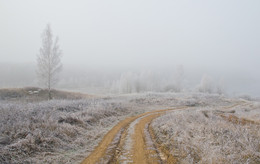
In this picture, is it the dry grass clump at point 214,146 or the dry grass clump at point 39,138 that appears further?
the dry grass clump at point 39,138

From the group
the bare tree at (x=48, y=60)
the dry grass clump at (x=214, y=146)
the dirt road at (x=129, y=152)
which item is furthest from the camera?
the bare tree at (x=48, y=60)

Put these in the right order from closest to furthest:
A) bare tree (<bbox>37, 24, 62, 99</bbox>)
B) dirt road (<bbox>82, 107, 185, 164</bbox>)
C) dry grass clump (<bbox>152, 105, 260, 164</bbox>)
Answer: dry grass clump (<bbox>152, 105, 260, 164</bbox>)
dirt road (<bbox>82, 107, 185, 164</bbox>)
bare tree (<bbox>37, 24, 62, 99</bbox>)

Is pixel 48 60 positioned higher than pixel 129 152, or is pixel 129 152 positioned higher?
pixel 48 60

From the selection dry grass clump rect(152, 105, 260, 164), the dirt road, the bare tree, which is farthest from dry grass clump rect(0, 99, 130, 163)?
the bare tree

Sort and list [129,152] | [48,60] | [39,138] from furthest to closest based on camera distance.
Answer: [48,60] → [39,138] → [129,152]

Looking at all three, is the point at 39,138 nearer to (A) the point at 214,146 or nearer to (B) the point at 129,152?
(B) the point at 129,152

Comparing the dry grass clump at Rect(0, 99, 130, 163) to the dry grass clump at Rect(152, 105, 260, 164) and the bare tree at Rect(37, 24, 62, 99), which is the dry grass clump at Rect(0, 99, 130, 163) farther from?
the bare tree at Rect(37, 24, 62, 99)

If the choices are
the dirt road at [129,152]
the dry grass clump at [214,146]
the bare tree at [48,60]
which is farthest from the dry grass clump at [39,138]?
the bare tree at [48,60]

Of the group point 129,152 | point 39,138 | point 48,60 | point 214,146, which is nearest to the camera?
point 214,146

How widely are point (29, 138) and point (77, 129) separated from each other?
3.17 m

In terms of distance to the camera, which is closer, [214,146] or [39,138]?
[214,146]

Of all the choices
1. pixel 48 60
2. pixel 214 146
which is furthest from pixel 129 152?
pixel 48 60

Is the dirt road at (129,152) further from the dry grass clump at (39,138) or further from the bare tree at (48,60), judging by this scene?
the bare tree at (48,60)

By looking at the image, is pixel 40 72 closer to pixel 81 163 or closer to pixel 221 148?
pixel 81 163
